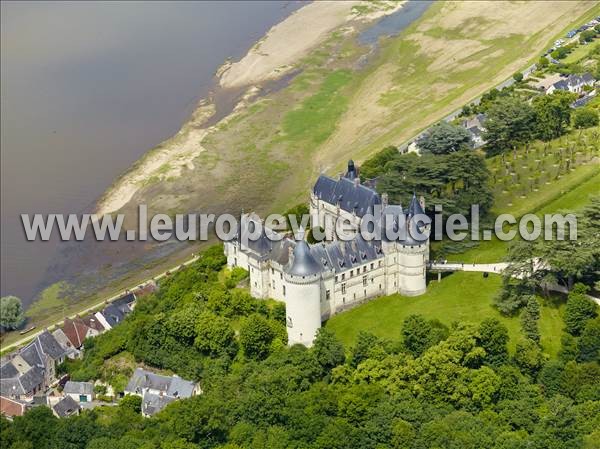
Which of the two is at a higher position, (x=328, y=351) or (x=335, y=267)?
(x=335, y=267)

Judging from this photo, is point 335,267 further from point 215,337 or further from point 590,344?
point 590,344

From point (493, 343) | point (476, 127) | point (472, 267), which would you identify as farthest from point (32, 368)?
point (476, 127)

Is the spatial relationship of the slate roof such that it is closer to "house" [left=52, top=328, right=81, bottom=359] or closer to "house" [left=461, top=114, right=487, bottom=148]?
"house" [left=461, top=114, right=487, bottom=148]

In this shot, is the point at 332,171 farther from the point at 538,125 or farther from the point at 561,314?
the point at 561,314

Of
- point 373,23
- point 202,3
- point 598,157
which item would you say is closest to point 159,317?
point 598,157

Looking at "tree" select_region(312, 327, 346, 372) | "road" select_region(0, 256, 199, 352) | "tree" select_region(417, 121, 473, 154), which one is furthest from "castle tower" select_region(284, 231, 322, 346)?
"tree" select_region(417, 121, 473, 154)

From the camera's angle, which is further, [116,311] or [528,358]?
[116,311]

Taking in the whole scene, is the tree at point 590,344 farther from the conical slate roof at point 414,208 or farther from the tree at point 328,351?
the tree at point 328,351
